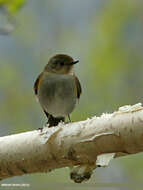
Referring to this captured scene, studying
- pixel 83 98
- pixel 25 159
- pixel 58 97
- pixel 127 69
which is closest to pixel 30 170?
pixel 25 159

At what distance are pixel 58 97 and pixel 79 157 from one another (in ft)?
6.44

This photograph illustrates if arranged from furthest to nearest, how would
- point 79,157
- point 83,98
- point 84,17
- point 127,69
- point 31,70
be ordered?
A: point 84,17 < point 31,70 < point 127,69 < point 83,98 < point 79,157

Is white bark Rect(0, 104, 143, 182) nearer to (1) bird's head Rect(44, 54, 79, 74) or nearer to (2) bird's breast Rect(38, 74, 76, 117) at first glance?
(2) bird's breast Rect(38, 74, 76, 117)

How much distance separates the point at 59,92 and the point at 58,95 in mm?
28

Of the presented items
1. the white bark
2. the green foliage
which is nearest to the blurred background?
the white bark

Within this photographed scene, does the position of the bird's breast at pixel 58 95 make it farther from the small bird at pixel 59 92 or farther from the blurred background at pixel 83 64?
the blurred background at pixel 83 64

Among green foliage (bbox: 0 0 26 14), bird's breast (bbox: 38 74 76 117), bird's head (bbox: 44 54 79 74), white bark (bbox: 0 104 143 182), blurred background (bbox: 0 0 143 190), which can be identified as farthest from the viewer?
blurred background (bbox: 0 0 143 190)

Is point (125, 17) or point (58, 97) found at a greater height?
point (125, 17)

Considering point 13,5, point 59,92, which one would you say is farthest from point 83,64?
point 13,5

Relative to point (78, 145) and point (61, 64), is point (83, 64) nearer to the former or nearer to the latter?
point (61, 64)

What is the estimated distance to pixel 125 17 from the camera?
895 cm

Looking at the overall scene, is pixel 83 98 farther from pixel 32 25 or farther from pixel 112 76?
pixel 32 25

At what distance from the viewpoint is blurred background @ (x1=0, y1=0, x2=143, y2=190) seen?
732cm

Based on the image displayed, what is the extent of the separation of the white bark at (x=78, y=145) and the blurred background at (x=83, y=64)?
121 inches
